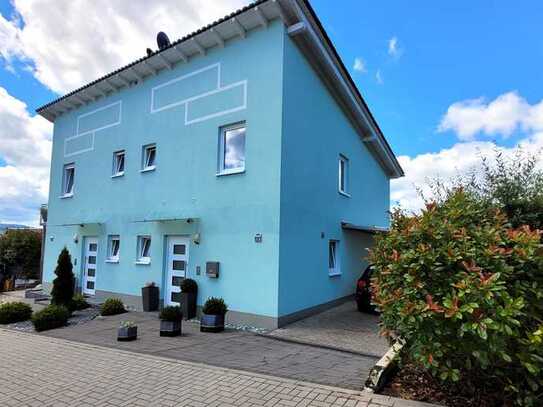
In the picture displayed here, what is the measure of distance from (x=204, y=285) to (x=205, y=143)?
417 centimetres

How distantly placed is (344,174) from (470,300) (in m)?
11.4

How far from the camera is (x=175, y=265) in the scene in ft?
37.9

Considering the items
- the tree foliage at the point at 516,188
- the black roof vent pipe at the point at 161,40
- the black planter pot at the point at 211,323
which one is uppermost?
the black roof vent pipe at the point at 161,40

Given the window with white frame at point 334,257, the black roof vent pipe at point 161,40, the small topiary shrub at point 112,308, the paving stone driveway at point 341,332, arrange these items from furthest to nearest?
the black roof vent pipe at point 161,40 → the window with white frame at point 334,257 → the small topiary shrub at point 112,308 → the paving stone driveway at point 341,332

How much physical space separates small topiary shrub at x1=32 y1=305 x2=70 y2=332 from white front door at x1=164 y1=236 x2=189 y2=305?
2.84 m

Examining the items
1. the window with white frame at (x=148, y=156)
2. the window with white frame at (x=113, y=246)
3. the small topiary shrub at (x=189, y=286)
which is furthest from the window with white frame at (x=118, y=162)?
the small topiary shrub at (x=189, y=286)

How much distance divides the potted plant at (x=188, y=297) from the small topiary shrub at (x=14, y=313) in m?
4.82

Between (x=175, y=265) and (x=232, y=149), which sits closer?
(x=232, y=149)

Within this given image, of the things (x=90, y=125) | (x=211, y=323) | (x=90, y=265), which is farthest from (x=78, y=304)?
(x=90, y=125)

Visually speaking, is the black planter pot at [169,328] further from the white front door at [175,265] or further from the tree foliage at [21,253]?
the tree foliage at [21,253]

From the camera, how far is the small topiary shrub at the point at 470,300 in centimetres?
350

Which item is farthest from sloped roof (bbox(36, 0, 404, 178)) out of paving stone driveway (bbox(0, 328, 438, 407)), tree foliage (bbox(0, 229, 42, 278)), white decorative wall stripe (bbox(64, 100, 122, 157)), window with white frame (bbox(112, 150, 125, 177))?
tree foliage (bbox(0, 229, 42, 278))

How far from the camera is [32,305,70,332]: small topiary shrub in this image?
9.51 m

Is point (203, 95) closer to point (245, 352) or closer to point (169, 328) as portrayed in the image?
point (169, 328)
